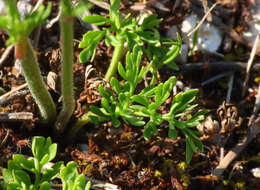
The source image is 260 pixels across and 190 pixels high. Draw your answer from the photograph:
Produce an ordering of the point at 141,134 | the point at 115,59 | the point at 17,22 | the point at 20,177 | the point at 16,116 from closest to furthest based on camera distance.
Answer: the point at 17,22 → the point at 20,177 → the point at 16,116 → the point at 115,59 → the point at 141,134

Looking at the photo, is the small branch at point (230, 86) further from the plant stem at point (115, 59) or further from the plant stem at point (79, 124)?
the plant stem at point (79, 124)

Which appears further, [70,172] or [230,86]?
[230,86]

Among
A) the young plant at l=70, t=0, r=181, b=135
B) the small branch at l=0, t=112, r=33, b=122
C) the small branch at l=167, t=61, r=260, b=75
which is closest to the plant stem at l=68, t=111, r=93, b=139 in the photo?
the young plant at l=70, t=0, r=181, b=135

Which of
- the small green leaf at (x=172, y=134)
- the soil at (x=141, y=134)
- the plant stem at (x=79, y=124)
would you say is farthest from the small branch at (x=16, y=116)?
the small green leaf at (x=172, y=134)

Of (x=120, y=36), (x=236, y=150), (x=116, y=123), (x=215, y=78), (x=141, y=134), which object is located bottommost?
(x=236, y=150)

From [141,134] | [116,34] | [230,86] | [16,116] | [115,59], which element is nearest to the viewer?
[116,34]

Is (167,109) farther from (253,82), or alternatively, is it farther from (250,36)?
(250,36)

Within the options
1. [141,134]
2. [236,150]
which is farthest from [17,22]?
[236,150]

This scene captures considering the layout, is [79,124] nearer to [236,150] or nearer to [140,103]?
[140,103]
